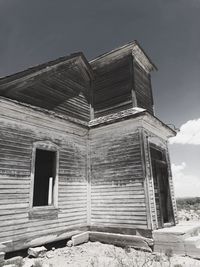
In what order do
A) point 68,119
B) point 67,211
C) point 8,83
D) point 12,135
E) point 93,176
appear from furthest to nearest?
1. point 93,176
2. point 68,119
3. point 67,211
4. point 8,83
5. point 12,135

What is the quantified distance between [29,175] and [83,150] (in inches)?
122

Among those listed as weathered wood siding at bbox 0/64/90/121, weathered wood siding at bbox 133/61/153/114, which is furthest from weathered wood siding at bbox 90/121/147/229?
weathered wood siding at bbox 133/61/153/114

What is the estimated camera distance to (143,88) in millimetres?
11469

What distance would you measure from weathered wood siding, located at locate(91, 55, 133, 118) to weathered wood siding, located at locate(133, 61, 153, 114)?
506 mm

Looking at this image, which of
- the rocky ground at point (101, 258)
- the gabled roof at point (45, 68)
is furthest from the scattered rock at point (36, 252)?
the gabled roof at point (45, 68)

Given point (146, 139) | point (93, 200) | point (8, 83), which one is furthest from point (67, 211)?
point (8, 83)

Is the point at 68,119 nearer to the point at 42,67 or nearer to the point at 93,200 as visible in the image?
the point at 42,67

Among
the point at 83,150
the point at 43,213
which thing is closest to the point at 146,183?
the point at 83,150

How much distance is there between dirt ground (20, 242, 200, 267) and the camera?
5.91m

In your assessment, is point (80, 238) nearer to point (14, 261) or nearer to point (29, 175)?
point (14, 261)

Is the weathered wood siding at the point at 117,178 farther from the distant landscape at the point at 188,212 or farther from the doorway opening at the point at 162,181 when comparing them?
the distant landscape at the point at 188,212

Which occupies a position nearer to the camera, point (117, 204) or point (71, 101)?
point (117, 204)

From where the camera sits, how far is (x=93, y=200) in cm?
932

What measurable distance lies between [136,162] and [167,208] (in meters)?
3.26
